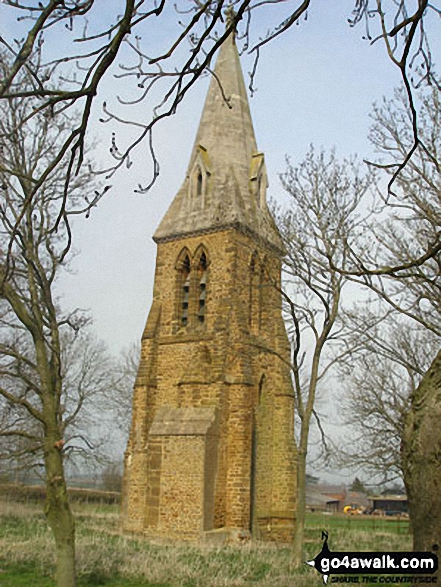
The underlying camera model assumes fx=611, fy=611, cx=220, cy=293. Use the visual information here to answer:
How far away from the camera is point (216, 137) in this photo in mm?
24734

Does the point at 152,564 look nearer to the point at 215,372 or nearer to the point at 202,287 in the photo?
the point at 215,372

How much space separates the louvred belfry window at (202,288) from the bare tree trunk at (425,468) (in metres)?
19.4

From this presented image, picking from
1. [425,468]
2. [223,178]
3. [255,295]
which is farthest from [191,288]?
[425,468]

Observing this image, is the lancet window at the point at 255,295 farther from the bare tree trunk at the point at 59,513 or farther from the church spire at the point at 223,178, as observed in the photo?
the bare tree trunk at the point at 59,513

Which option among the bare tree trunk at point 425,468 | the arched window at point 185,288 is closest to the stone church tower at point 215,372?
the arched window at point 185,288

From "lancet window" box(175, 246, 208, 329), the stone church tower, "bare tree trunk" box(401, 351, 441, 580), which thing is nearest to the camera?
"bare tree trunk" box(401, 351, 441, 580)

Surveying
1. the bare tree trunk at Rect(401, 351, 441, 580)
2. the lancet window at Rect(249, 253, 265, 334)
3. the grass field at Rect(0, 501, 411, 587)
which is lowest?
the grass field at Rect(0, 501, 411, 587)

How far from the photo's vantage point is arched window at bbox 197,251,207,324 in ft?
72.7

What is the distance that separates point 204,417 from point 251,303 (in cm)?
499

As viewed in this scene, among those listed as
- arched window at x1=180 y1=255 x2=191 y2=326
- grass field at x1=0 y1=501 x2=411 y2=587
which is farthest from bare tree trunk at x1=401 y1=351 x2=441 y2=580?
arched window at x1=180 y1=255 x2=191 y2=326

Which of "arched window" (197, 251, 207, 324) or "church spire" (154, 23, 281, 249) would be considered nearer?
"arched window" (197, 251, 207, 324)

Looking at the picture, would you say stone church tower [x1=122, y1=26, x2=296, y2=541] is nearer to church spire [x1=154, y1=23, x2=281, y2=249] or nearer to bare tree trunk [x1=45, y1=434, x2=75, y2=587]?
church spire [x1=154, y1=23, x2=281, y2=249]

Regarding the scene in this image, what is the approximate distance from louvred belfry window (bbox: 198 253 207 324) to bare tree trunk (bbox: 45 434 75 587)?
1303cm

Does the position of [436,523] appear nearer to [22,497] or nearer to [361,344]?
[361,344]
